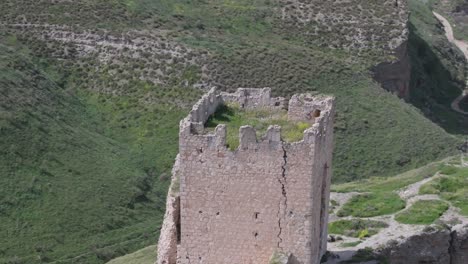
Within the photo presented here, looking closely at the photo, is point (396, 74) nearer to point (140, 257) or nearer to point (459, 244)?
point (140, 257)

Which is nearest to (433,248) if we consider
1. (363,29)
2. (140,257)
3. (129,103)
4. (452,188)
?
(452,188)

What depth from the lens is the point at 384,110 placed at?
5925 cm

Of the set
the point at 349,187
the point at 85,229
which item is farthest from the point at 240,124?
the point at 85,229

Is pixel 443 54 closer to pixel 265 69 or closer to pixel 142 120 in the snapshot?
pixel 265 69

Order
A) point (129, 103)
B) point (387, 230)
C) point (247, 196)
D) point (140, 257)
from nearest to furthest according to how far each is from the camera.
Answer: point (247, 196) → point (387, 230) → point (140, 257) → point (129, 103)

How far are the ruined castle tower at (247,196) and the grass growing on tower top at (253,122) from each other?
0.43 m

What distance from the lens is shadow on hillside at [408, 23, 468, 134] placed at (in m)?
74.6

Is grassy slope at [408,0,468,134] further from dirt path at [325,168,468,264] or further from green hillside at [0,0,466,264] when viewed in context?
dirt path at [325,168,468,264]

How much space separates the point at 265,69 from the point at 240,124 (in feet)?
126

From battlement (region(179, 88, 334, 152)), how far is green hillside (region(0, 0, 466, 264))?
1965 cm

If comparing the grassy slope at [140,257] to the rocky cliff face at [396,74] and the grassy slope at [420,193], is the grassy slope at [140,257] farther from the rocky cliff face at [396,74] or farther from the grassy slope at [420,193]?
the rocky cliff face at [396,74]

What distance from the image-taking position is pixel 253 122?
2433 cm

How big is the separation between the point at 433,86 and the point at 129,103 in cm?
3441

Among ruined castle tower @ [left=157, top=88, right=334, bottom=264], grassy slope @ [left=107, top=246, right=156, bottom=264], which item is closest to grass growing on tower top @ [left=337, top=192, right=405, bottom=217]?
ruined castle tower @ [left=157, top=88, right=334, bottom=264]
